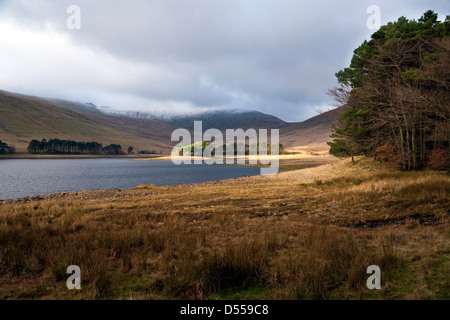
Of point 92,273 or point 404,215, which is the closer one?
point 92,273

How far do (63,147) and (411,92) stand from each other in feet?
638

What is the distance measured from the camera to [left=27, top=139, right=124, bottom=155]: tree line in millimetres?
149300

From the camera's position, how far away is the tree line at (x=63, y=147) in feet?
490

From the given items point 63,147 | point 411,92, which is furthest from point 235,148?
point 411,92

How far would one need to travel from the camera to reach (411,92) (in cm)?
1897

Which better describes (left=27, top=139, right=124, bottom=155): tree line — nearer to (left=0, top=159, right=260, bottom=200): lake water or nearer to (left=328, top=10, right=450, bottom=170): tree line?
(left=0, top=159, right=260, bottom=200): lake water

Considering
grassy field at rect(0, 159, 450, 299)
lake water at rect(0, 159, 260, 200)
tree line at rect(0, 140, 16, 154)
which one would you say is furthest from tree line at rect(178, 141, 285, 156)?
grassy field at rect(0, 159, 450, 299)

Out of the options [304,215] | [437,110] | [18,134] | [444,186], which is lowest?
[304,215]

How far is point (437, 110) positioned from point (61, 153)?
191 meters

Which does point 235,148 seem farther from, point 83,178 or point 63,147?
point 63,147

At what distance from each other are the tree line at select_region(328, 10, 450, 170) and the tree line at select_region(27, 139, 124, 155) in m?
178
